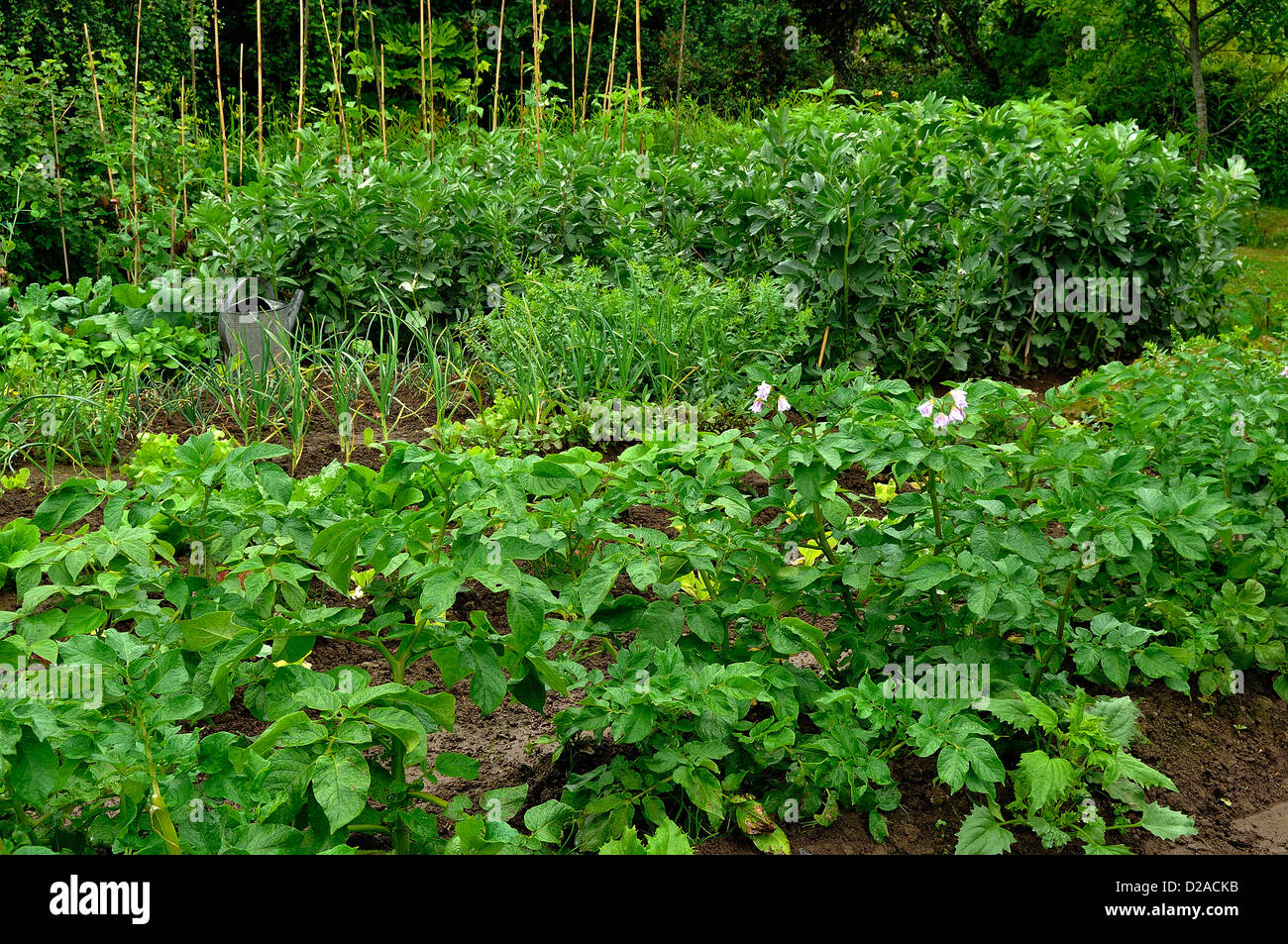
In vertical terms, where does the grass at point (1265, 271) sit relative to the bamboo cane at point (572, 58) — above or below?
below

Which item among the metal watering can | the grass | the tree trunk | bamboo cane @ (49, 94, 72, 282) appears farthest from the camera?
the tree trunk

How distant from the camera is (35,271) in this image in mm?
6934

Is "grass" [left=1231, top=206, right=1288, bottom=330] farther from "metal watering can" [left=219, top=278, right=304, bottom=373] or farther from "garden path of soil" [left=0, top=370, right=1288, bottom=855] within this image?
"metal watering can" [left=219, top=278, right=304, bottom=373]

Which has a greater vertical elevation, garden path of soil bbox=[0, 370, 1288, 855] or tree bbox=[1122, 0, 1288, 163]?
tree bbox=[1122, 0, 1288, 163]

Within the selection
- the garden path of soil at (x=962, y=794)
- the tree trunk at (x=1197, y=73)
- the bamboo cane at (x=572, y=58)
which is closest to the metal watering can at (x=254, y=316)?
the garden path of soil at (x=962, y=794)

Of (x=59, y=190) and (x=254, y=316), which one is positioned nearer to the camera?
(x=254, y=316)

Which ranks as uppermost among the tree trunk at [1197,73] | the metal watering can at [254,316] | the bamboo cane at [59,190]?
the tree trunk at [1197,73]

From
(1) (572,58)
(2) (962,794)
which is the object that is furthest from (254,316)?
(1) (572,58)

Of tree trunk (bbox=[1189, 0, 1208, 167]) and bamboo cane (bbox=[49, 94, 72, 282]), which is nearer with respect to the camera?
bamboo cane (bbox=[49, 94, 72, 282])

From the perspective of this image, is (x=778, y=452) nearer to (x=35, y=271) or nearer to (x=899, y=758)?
(x=899, y=758)

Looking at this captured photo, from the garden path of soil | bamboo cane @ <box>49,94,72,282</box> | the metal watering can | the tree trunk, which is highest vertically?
the tree trunk

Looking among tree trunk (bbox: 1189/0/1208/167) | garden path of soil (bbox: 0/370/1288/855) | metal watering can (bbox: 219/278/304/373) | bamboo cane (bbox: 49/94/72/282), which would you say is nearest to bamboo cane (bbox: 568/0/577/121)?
bamboo cane (bbox: 49/94/72/282)

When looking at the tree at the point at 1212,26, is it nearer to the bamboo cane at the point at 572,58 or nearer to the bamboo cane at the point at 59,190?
the bamboo cane at the point at 572,58

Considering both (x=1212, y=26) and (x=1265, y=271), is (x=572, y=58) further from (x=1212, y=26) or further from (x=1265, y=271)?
(x=1212, y=26)
